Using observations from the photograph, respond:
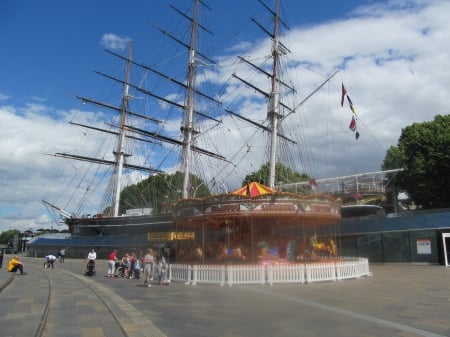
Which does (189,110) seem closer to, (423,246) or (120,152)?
(120,152)

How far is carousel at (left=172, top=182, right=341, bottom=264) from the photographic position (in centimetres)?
1903

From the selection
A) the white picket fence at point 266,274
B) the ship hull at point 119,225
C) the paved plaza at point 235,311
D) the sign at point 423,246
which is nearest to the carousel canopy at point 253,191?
the white picket fence at point 266,274

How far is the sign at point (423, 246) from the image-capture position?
26.6m

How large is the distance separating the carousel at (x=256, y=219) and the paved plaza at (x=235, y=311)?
4.66 meters

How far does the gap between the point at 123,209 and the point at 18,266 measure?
62.4 meters

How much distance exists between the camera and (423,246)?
1057 inches

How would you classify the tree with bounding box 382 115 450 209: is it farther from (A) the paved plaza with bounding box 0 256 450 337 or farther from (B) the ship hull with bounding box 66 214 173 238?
(A) the paved plaza with bounding box 0 256 450 337

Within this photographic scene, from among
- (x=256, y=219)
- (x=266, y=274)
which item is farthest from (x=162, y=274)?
(x=256, y=219)

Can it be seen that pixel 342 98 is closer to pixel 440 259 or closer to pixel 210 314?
pixel 440 259

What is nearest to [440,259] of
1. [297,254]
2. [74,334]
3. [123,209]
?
[297,254]

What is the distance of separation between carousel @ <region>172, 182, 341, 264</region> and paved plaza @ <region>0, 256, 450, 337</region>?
4660mm

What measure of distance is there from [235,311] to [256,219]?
11786 mm

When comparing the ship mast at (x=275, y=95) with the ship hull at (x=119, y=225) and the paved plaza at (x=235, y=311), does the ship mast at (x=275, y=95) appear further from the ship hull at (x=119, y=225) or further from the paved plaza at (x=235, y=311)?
the paved plaza at (x=235, y=311)

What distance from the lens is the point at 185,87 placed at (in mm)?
50906
